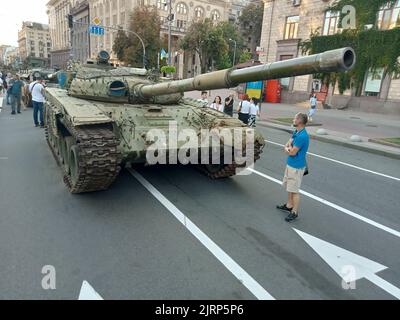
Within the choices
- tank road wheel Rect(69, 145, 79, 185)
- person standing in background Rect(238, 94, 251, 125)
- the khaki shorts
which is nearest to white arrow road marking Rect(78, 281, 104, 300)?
tank road wheel Rect(69, 145, 79, 185)

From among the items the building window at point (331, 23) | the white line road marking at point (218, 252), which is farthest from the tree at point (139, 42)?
the white line road marking at point (218, 252)

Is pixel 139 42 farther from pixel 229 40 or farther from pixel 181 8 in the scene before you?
pixel 181 8

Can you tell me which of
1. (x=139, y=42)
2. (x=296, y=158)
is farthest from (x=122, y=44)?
(x=296, y=158)

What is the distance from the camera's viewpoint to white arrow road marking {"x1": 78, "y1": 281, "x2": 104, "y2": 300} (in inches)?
133

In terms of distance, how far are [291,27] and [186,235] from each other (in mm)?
29818

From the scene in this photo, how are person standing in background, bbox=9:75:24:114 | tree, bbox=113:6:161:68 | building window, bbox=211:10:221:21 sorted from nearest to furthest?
1. person standing in background, bbox=9:75:24:114
2. tree, bbox=113:6:161:68
3. building window, bbox=211:10:221:21

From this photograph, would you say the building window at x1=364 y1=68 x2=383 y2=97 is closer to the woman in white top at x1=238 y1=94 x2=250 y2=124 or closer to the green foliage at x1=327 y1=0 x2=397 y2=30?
the green foliage at x1=327 y1=0 x2=397 y2=30

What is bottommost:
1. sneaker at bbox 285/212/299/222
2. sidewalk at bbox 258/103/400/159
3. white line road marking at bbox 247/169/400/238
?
white line road marking at bbox 247/169/400/238

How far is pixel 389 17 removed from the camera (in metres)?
23.3

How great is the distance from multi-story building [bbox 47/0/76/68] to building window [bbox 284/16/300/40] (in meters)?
77.4

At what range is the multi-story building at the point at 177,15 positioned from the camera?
6079cm

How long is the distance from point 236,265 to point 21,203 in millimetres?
3753
